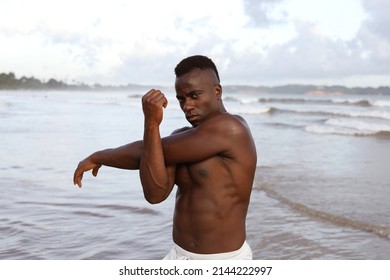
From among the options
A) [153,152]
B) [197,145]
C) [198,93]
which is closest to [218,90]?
[198,93]

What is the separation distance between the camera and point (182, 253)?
2.51 meters

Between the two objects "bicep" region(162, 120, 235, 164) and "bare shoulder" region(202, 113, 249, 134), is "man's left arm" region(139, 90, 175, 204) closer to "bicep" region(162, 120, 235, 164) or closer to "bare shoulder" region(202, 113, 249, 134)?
"bicep" region(162, 120, 235, 164)

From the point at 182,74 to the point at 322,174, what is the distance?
710cm

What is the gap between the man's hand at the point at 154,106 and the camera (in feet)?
7.24

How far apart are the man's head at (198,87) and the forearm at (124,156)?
0.92 ft

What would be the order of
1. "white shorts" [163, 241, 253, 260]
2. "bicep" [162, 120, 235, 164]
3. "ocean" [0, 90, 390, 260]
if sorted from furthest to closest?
"ocean" [0, 90, 390, 260], "white shorts" [163, 241, 253, 260], "bicep" [162, 120, 235, 164]

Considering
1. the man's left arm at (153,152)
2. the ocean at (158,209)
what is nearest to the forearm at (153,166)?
the man's left arm at (153,152)

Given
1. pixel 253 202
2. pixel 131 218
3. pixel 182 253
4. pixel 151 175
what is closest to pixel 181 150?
pixel 151 175

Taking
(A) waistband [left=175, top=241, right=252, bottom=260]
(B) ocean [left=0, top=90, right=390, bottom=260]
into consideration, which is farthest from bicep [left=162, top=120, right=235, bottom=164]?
(B) ocean [left=0, top=90, right=390, bottom=260]

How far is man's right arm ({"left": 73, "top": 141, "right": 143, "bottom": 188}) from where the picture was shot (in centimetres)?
245

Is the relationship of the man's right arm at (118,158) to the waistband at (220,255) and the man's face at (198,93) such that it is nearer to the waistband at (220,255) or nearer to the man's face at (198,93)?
the man's face at (198,93)

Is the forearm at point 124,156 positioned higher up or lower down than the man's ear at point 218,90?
lower down

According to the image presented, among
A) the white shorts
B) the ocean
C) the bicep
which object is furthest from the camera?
the ocean

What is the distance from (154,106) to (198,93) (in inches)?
11.0
